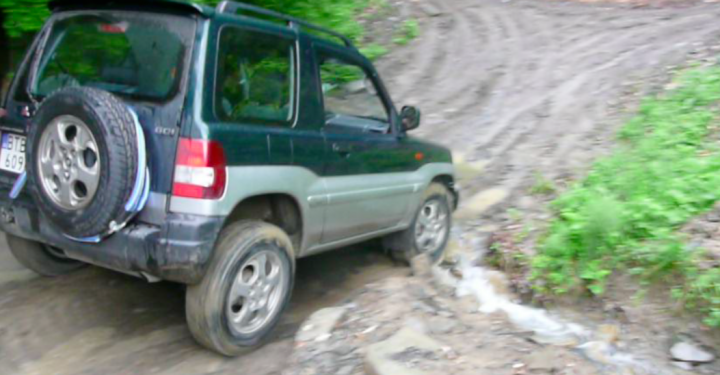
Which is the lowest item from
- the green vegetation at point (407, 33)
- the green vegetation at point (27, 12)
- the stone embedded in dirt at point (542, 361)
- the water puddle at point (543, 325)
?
the water puddle at point (543, 325)

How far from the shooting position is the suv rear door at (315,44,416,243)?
15.4 ft

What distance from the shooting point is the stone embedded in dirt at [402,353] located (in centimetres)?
377

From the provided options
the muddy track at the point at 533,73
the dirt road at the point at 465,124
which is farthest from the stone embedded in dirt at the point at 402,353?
the muddy track at the point at 533,73

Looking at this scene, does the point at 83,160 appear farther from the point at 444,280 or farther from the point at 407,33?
the point at 407,33

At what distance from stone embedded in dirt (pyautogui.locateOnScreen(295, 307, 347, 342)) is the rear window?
1.67 m

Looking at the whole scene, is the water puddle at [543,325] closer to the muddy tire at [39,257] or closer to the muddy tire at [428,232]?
the muddy tire at [428,232]

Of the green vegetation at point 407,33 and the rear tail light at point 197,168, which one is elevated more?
the green vegetation at point 407,33

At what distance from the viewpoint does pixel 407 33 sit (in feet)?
41.9

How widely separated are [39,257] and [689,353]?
167 inches

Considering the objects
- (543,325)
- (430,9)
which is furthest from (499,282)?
(430,9)

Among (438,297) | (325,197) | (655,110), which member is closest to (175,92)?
(325,197)

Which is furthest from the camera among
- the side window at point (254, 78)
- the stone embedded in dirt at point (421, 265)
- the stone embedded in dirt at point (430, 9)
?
the stone embedded in dirt at point (430, 9)

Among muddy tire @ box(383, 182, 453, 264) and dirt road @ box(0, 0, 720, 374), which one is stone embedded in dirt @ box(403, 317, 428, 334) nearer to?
dirt road @ box(0, 0, 720, 374)

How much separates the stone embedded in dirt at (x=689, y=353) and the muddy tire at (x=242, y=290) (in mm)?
2331
